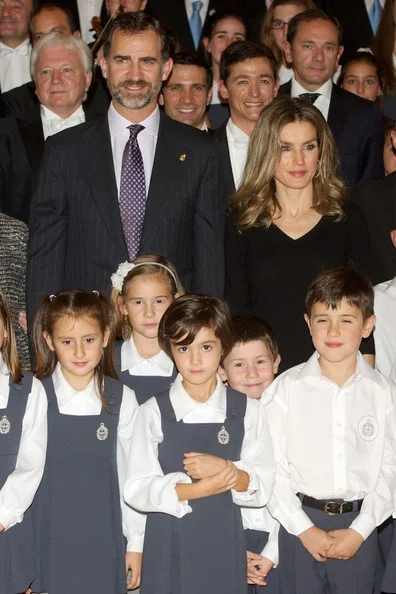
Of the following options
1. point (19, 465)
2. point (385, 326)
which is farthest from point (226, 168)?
point (19, 465)

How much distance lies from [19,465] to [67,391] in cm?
33

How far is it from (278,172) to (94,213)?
776mm

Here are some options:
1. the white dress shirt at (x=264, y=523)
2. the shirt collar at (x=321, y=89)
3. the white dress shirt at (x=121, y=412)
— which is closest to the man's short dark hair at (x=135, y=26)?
the white dress shirt at (x=121, y=412)

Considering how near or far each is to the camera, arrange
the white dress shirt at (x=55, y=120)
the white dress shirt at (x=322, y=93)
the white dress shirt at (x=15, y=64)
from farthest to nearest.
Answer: the white dress shirt at (x=15, y=64) < the white dress shirt at (x=322, y=93) < the white dress shirt at (x=55, y=120)

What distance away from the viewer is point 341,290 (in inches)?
171

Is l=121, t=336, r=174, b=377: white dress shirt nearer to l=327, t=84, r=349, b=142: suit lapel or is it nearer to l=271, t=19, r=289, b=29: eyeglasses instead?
l=327, t=84, r=349, b=142: suit lapel

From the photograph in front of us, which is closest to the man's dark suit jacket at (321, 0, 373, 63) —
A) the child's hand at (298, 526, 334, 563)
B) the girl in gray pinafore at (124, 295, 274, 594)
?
the girl in gray pinafore at (124, 295, 274, 594)

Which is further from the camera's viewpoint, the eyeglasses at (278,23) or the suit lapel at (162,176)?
the eyeglasses at (278,23)

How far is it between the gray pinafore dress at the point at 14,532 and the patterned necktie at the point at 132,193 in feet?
3.06

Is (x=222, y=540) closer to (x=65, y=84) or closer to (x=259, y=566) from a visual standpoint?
(x=259, y=566)

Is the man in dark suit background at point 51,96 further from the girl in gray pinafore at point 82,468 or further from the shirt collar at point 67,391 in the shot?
the shirt collar at point 67,391

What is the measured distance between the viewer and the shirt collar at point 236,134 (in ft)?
19.4

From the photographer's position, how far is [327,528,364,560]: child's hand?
4172 mm

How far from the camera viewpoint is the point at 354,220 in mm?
4777
